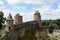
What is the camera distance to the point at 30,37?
34.4 meters

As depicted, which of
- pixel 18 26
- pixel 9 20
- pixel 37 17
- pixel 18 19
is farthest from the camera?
pixel 37 17

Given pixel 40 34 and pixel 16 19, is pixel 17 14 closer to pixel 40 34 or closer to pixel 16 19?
pixel 16 19

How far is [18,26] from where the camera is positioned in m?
29.1

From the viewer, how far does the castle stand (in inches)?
1020

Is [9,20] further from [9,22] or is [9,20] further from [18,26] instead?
[18,26]

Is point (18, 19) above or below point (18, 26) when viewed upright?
above

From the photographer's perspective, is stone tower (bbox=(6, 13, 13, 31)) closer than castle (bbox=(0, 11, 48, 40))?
No

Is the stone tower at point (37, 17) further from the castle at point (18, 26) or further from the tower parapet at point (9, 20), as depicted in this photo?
the tower parapet at point (9, 20)

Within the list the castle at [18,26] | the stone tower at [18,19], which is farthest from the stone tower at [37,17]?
the stone tower at [18,19]

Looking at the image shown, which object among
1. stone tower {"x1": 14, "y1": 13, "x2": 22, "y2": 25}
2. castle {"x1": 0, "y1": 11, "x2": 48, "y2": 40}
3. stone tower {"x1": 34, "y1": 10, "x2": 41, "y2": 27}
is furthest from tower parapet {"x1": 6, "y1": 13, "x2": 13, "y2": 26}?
stone tower {"x1": 34, "y1": 10, "x2": 41, "y2": 27}

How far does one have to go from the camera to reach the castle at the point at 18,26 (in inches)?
1020

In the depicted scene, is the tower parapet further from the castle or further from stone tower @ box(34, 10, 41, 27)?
stone tower @ box(34, 10, 41, 27)

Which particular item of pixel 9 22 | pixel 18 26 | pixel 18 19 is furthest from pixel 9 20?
pixel 18 19

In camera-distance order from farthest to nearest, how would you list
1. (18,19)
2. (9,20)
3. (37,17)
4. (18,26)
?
(37,17), (18,19), (9,20), (18,26)
